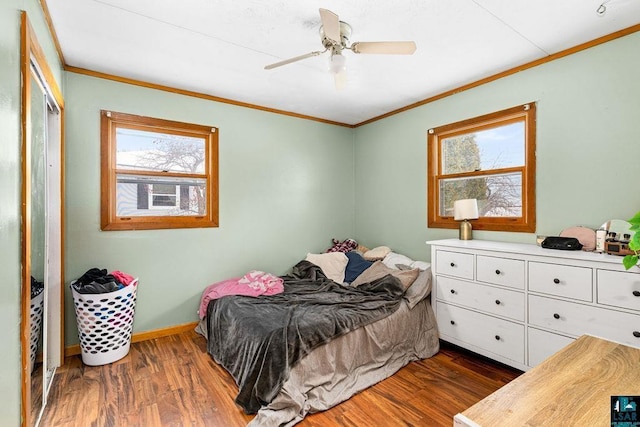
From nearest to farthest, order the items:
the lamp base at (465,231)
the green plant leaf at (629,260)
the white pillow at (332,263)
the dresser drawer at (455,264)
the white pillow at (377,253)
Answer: the green plant leaf at (629,260)
the dresser drawer at (455,264)
the lamp base at (465,231)
the white pillow at (332,263)
the white pillow at (377,253)

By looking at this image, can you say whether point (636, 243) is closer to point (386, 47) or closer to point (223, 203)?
point (386, 47)

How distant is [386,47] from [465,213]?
5.78ft

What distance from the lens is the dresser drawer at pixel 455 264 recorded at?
2646 mm

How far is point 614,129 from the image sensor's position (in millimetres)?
2225

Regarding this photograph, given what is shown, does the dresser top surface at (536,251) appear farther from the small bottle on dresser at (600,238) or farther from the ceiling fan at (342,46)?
the ceiling fan at (342,46)

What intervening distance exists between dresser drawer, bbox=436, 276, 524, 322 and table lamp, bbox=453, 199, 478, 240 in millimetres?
532

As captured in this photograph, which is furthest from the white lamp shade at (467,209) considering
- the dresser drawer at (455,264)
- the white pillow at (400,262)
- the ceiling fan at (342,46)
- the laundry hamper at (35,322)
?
the laundry hamper at (35,322)

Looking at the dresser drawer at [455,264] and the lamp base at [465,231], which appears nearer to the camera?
the dresser drawer at [455,264]

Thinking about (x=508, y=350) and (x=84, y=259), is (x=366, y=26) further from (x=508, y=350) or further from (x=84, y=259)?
(x=84, y=259)

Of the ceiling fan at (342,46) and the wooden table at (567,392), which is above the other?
the ceiling fan at (342,46)

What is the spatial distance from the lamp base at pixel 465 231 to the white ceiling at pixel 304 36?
1391mm

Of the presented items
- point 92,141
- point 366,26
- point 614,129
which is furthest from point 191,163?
point 614,129

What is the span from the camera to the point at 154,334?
10.1ft

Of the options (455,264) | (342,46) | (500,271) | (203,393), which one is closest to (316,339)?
(203,393)
